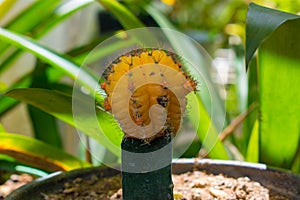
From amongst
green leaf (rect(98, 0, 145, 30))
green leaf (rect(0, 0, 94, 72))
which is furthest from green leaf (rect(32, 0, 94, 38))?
green leaf (rect(98, 0, 145, 30))

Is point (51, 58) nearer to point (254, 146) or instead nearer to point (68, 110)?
point (68, 110)

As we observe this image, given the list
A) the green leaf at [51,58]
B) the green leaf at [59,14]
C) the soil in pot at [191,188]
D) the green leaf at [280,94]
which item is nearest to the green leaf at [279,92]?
the green leaf at [280,94]

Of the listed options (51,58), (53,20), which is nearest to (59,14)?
(53,20)

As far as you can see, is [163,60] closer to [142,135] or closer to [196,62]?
[142,135]

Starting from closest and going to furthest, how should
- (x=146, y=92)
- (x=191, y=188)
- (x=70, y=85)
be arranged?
(x=146, y=92), (x=191, y=188), (x=70, y=85)

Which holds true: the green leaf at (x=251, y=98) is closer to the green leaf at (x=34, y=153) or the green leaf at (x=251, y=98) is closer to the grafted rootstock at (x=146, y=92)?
the green leaf at (x=34, y=153)

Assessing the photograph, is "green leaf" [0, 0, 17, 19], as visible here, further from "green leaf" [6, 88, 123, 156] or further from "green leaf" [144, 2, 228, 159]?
"green leaf" [6, 88, 123, 156]

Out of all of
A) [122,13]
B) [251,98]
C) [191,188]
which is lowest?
[191,188]

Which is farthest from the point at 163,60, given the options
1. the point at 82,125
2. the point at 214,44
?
the point at 214,44
